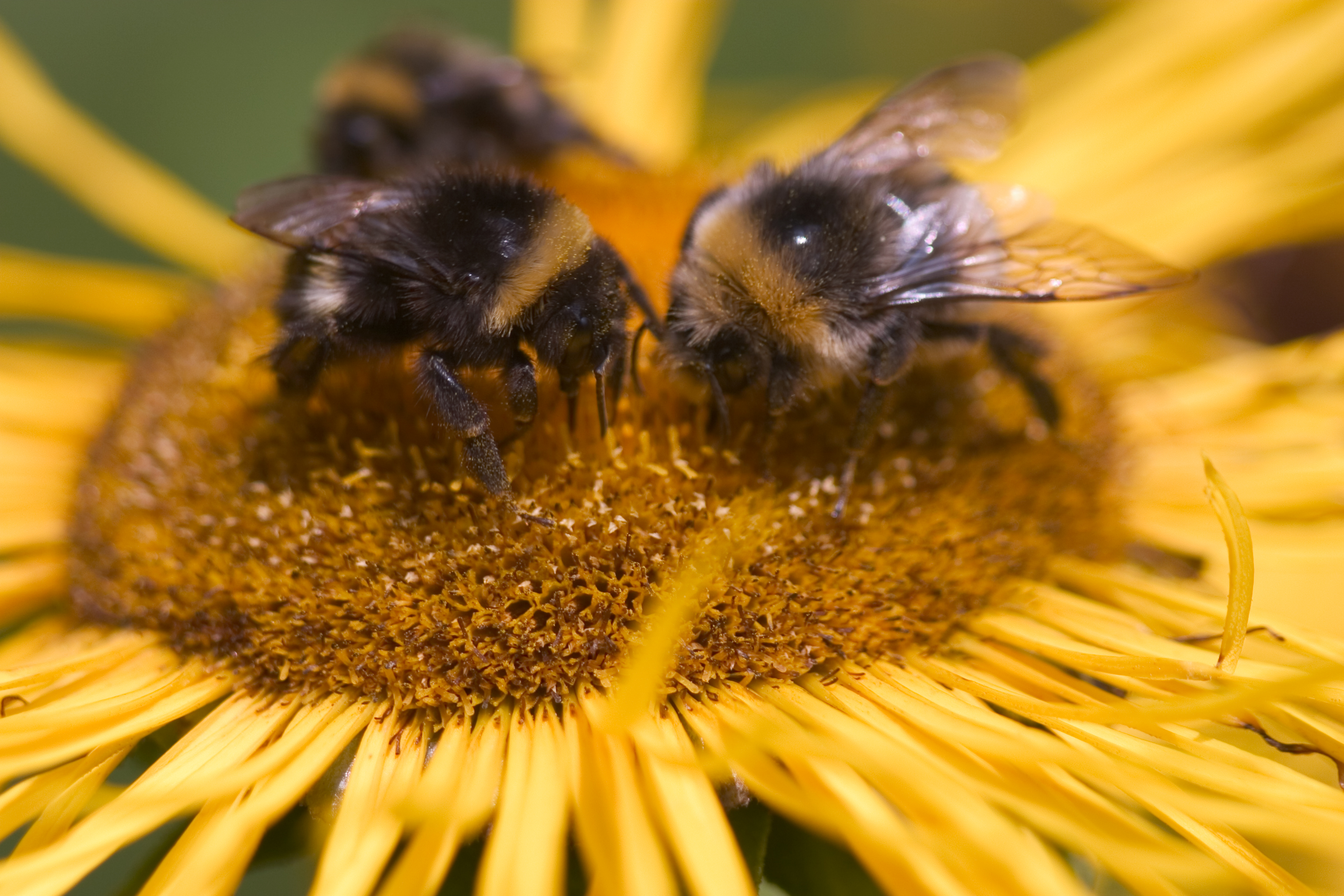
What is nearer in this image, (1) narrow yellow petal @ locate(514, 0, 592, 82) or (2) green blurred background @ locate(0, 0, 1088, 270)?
(1) narrow yellow petal @ locate(514, 0, 592, 82)

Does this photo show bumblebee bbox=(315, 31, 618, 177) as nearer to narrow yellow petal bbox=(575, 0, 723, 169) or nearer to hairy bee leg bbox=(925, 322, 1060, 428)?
narrow yellow petal bbox=(575, 0, 723, 169)

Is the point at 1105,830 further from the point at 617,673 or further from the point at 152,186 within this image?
the point at 152,186

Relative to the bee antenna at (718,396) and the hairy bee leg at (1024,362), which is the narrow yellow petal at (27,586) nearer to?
the bee antenna at (718,396)

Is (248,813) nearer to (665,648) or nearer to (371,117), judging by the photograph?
(665,648)

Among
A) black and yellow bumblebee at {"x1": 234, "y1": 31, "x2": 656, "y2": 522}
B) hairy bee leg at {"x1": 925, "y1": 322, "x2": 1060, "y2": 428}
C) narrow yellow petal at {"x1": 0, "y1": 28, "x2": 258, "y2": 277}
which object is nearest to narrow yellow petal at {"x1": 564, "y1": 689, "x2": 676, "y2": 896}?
black and yellow bumblebee at {"x1": 234, "y1": 31, "x2": 656, "y2": 522}

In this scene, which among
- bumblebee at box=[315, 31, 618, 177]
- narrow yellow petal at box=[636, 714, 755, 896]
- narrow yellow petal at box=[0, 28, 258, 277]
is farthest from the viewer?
narrow yellow petal at box=[0, 28, 258, 277]

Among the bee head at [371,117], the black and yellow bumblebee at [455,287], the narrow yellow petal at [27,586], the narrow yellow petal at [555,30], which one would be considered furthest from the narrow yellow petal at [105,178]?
the black and yellow bumblebee at [455,287]

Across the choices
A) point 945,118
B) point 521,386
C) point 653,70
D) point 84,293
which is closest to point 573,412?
point 521,386
